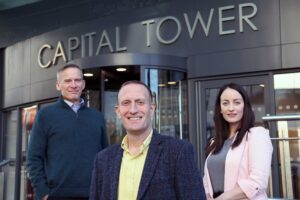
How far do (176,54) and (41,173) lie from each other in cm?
418

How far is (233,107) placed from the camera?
8.08 ft

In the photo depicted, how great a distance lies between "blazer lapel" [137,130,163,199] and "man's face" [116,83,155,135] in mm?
67

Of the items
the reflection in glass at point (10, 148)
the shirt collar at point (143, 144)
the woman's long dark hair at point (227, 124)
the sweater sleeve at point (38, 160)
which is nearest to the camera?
the shirt collar at point (143, 144)

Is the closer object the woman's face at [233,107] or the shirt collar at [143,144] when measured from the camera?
the shirt collar at [143,144]

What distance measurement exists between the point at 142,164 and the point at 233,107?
103 cm

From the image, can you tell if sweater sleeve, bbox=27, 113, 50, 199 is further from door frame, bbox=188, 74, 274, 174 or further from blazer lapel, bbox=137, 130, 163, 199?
door frame, bbox=188, 74, 274, 174

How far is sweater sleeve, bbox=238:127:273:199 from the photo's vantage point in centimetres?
222

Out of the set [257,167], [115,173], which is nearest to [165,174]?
[115,173]

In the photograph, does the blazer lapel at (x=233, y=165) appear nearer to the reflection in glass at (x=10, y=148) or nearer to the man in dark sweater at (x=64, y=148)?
the man in dark sweater at (x=64, y=148)

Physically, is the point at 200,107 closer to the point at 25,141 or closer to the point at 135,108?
the point at 25,141

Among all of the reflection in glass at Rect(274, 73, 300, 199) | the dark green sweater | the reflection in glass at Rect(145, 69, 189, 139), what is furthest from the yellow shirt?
the reflection in glass at Rect(274, 73, 300, 199)

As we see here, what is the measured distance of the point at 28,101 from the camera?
8.63 meters

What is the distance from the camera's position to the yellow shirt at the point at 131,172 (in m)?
1.56

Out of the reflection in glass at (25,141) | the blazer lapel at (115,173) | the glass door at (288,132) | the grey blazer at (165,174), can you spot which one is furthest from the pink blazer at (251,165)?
the reflection in glass at (25,141)
